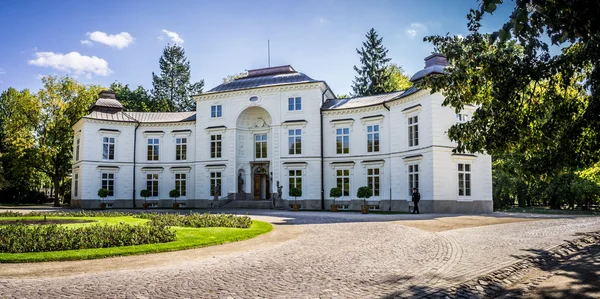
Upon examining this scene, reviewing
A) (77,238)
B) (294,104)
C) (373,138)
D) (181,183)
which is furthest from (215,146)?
(77,238)

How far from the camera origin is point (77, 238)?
35.4ft

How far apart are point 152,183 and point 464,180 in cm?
2635

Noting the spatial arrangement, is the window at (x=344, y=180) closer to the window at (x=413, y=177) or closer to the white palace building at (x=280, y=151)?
the white palace building at (x=280, y=151)

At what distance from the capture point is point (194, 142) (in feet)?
126

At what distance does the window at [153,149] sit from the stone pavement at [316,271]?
29657mm

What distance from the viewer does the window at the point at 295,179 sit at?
34219 millimetres

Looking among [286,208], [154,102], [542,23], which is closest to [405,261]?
[542,23]

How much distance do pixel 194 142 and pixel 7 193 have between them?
29900 millimetres

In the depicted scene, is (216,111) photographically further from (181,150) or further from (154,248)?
(154,248)

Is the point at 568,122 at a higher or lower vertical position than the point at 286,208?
higher

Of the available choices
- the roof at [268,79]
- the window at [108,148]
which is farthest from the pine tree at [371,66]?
the window at [108,148]

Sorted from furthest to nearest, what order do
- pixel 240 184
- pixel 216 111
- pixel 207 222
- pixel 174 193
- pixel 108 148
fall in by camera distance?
pixel 108 148
pixel 216 111
pixel 174 193
pixel 240 184
pixel 207 222

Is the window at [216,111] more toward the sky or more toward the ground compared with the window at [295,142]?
more toward the sky

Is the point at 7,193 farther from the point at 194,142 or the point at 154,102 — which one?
the point at 194,142
